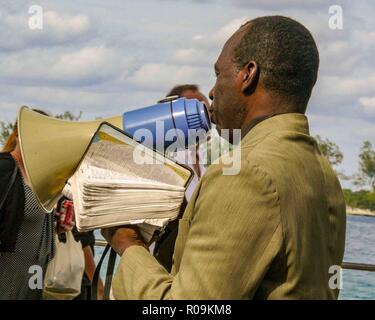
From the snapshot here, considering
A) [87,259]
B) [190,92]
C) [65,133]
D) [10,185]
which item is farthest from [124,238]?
[87,259]

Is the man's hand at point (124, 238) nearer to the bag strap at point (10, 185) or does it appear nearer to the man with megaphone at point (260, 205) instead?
the man with megaphone at point (260, 205)

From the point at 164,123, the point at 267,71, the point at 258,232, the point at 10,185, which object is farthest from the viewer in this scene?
the point at 10,185

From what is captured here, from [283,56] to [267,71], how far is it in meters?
0.06

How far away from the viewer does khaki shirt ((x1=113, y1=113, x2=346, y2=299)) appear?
6.48ft

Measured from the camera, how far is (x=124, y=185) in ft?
7.30

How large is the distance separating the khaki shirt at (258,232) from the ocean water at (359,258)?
231 centimetres

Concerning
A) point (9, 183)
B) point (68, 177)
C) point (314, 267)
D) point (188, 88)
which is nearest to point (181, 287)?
point (314, 267)

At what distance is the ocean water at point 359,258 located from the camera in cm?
528

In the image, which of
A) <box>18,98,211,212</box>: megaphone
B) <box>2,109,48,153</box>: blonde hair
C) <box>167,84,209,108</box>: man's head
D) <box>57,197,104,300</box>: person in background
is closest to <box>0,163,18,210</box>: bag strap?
<box>2,109,48,153</box>: blonde hair

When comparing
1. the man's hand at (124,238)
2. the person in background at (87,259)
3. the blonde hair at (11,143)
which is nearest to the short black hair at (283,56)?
the man's hand at (124,238)

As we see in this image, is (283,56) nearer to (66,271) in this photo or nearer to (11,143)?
(11,143)

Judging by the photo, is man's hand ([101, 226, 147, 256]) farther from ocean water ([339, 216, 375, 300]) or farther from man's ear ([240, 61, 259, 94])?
ocean water ([339, 216, 375, 300])
